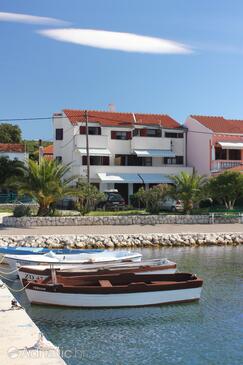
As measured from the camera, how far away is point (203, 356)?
1348 cm

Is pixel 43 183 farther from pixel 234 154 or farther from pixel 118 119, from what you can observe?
pixel 234 154

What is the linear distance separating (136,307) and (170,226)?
68.7 ft

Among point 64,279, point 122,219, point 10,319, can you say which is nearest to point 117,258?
point 64,279

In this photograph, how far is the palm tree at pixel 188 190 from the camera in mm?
41375

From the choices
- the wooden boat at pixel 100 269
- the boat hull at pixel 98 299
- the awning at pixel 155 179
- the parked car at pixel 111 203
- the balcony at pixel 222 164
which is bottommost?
the boat hull at pixel 98 299

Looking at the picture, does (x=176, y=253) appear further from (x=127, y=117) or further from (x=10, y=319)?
(x=127, y=117)

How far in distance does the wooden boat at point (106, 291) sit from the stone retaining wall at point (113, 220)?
692 inches

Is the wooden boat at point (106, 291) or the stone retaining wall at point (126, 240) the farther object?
the stone retaining wall at point (126, 240)

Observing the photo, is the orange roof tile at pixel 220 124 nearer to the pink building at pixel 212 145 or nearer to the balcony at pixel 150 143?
the pink building at pixel 212 145

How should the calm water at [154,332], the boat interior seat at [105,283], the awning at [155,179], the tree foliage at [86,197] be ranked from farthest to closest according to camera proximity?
the awning at [155,179], the tree foliage at [86,197], the boat interior seat at [105,283], the calm water at [154,332]

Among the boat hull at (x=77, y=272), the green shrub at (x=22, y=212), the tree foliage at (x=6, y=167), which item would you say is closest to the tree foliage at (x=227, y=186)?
the green shrub at (x=22, y=212)

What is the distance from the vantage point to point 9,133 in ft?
316

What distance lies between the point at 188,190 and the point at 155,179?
17.5 metres

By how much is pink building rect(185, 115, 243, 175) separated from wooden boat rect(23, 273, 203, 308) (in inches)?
1657
